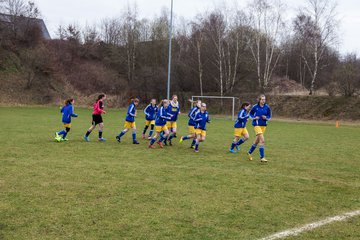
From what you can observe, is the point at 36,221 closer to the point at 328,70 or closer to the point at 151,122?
the point at 151,122

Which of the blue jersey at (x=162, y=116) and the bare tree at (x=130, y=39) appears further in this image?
the bare tree at (x=130, y=39)

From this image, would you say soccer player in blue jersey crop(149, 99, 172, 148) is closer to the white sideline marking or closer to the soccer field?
the soccer field

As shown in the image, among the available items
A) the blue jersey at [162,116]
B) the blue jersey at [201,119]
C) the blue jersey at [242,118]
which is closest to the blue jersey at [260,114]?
the blue jersey at [242,118]

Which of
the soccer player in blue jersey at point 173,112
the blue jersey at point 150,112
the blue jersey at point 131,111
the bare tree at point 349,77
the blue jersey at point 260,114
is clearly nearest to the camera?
the blue jersey at point 260,114

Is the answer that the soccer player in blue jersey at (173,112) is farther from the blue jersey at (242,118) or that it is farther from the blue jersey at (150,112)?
the blue jersey at (242,118)

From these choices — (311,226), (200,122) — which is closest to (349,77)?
(200,122)

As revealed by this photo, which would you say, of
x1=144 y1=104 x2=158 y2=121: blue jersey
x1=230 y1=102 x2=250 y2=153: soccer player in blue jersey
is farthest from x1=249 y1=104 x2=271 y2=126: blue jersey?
x1=144 y1=104 x2=158 y2=121: blue jersey

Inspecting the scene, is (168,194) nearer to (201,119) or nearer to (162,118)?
(201,119)

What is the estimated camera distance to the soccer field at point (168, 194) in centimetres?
500

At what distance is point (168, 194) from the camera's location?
22.3 ft

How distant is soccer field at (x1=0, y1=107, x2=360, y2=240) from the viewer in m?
5.00

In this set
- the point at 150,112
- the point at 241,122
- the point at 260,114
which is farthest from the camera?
the point at 150,112

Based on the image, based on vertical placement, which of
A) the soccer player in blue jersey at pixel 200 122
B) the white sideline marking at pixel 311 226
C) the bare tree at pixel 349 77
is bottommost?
the white sideline marking at pixel 311 226

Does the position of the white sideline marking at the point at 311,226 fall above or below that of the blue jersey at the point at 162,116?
below
